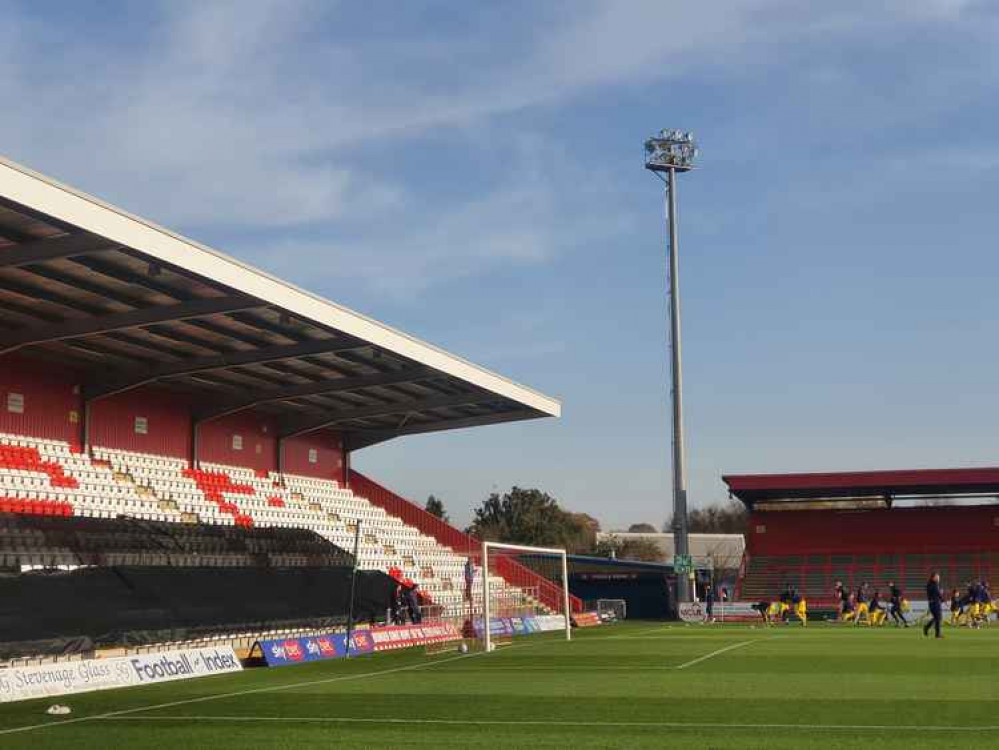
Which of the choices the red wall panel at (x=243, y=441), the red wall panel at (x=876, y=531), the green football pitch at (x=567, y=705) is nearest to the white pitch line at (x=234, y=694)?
the green football pitch at (x=567, y=705)

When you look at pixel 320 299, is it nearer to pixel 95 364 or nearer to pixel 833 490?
pixel 95 364

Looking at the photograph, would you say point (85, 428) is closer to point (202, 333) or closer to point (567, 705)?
point (202, 333)

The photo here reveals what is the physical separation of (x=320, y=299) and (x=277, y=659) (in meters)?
10.4

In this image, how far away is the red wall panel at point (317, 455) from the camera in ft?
163

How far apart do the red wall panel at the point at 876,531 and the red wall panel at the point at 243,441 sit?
26.3 meters

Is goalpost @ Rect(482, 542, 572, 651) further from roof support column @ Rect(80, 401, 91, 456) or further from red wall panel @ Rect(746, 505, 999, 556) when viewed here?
red wall panel @ Rect(746, 505, 999, 556)

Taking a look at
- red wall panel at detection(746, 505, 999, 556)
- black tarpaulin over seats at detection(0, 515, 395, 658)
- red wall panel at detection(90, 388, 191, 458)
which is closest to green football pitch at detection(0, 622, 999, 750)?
black tarpaulin over seats at detection(0, 515, 395, 658)

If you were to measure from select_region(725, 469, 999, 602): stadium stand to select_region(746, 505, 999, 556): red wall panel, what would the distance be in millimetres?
48

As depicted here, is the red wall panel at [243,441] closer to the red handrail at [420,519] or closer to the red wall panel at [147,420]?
the red wall panel at [147,420]

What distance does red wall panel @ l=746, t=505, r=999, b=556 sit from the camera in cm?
5909

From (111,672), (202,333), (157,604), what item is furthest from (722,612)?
(111,672)

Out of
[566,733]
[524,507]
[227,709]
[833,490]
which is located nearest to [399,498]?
[833,490]

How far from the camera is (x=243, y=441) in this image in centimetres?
4644

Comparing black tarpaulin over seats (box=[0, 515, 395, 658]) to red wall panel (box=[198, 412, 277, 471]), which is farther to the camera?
red wall panel (box=[198, 412, 277, 471])
